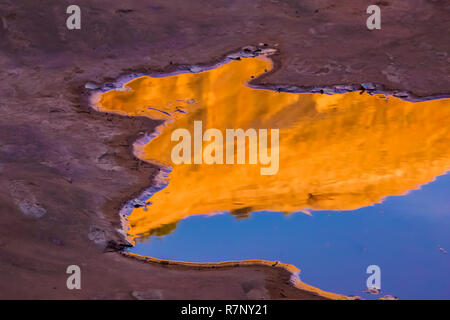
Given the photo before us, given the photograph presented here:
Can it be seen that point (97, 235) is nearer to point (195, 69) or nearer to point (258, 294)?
point (258, 294)

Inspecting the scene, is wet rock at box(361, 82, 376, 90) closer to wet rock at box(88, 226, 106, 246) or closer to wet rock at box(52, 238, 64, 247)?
wet rock at box(88, 226, 106, 246)

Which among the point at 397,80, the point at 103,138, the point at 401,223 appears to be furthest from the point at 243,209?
the point at 397,80

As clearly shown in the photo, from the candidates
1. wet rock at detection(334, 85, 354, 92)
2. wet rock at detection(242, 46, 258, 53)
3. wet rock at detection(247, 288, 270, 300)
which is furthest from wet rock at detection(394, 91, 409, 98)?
wet rock at detection(247, 288, 270, 300)

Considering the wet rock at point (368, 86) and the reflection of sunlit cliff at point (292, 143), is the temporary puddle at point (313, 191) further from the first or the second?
the wet rock at point (368, 86)

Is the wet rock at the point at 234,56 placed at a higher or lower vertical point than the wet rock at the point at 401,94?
higher

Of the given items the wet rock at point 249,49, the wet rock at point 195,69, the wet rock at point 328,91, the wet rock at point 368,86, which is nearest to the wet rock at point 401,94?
the wet rock at point 368,86

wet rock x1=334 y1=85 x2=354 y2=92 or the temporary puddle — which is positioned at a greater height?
wet rock x1=334 y1=85 x2=354 y2=92
